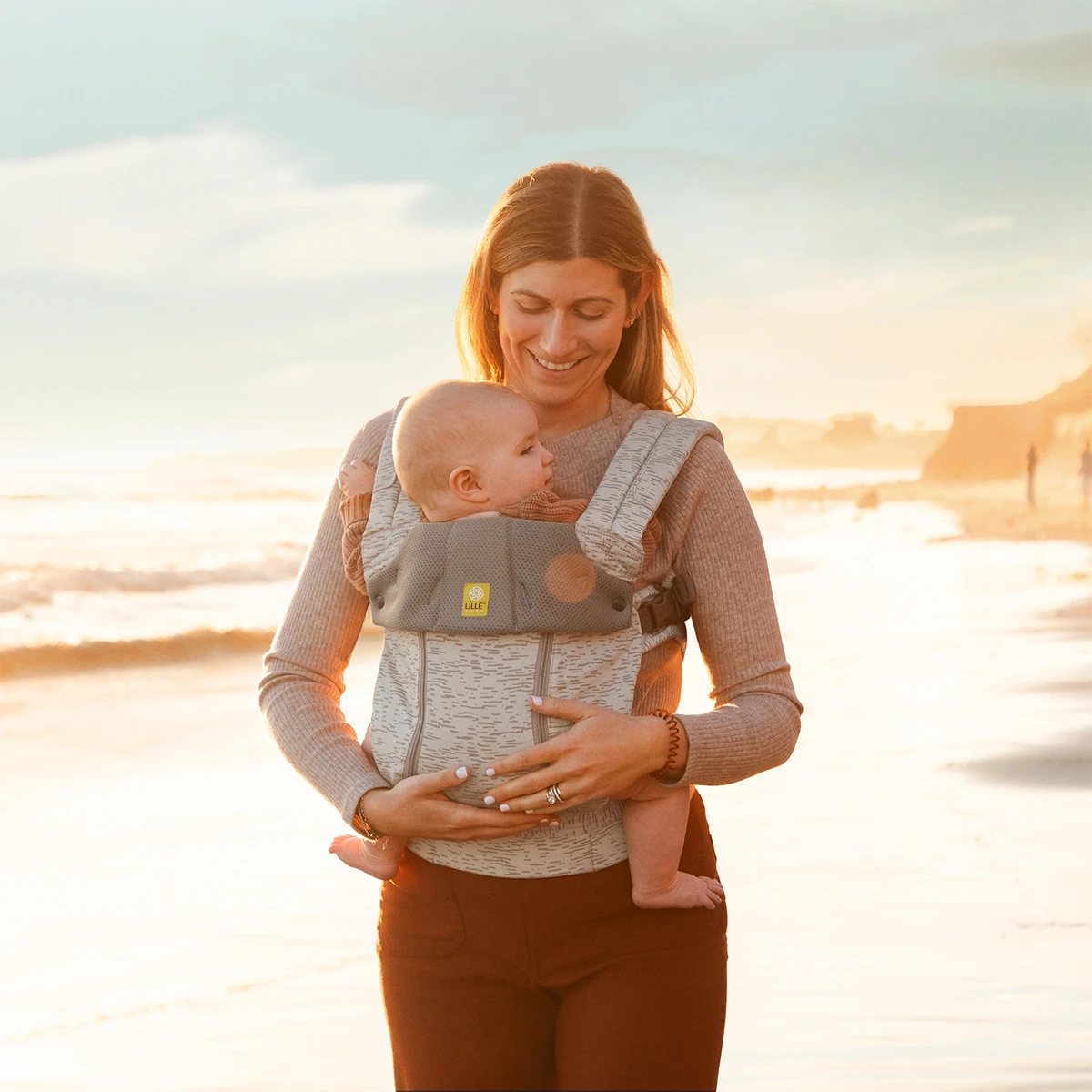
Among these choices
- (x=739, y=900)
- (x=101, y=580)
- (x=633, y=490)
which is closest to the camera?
(x=633, y=490)

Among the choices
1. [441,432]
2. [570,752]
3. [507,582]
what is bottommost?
[570,752]

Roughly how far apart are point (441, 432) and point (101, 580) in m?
11.4

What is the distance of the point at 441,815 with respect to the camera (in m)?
1.90

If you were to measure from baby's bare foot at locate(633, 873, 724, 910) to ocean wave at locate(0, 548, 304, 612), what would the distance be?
10.8 m

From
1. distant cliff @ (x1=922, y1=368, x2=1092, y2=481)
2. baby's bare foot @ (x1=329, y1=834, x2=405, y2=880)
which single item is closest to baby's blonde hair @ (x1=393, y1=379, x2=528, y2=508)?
baby's bare foot @ (x1=329, y1=834, x2=405, y2=880)

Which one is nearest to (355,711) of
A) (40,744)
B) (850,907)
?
(40,744)

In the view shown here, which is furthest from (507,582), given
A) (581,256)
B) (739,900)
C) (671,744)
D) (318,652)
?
(739,900)

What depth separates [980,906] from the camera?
4910 millimetres

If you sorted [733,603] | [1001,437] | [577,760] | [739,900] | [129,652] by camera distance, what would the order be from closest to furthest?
[577,760] → [733,603] → [739,900] → [129,652] → [1001,437]

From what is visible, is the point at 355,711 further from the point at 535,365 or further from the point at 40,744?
the point at 535,365

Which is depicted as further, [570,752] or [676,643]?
[676,643]

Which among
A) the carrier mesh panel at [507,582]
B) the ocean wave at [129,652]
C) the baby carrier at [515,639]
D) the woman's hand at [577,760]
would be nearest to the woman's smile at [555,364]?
the baby carrier at [515,639]

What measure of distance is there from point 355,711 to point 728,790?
241 centimetres

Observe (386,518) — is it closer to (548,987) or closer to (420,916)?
(420,916)
